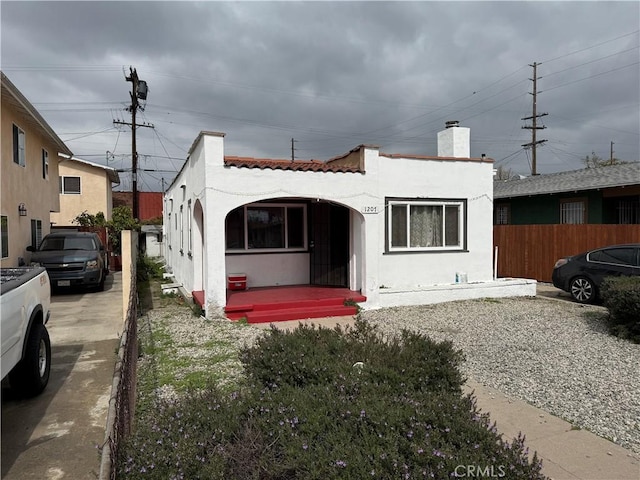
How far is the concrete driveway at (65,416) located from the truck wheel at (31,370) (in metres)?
0.13

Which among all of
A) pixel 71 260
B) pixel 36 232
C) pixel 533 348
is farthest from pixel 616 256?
pixel 36 232

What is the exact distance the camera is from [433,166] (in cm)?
1088

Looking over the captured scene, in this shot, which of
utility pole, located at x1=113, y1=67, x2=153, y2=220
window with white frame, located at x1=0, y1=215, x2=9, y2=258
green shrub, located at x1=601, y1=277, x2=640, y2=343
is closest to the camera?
green shrub, located at x1=601, y1=277, x2=640, y2=343

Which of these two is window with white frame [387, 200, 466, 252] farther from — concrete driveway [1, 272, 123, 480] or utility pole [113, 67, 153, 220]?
utility pole [113, 67, 153, 220]

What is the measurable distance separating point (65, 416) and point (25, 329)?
3.20 ft

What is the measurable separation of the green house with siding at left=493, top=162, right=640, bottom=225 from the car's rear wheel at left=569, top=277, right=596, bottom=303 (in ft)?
19.3

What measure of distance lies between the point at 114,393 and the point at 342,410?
1489 millimetres

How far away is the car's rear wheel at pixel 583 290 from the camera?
1067 centimetres

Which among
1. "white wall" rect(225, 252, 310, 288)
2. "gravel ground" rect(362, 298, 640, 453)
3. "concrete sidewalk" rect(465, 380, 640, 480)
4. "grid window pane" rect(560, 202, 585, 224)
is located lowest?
"concrete sidewalk" rect(465, 380, 640, 480)

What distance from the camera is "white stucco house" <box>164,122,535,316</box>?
31.7 ft

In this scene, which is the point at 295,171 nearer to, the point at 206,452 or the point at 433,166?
the point at 433,166

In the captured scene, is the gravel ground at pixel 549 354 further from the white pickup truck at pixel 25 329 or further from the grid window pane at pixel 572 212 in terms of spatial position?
the grid window pane at pixel 572 212

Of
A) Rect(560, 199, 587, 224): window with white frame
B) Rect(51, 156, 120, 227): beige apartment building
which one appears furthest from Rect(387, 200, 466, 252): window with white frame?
Rect(51, 156, 120, 227): beige apartment building

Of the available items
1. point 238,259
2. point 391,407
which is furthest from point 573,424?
point 238,259
